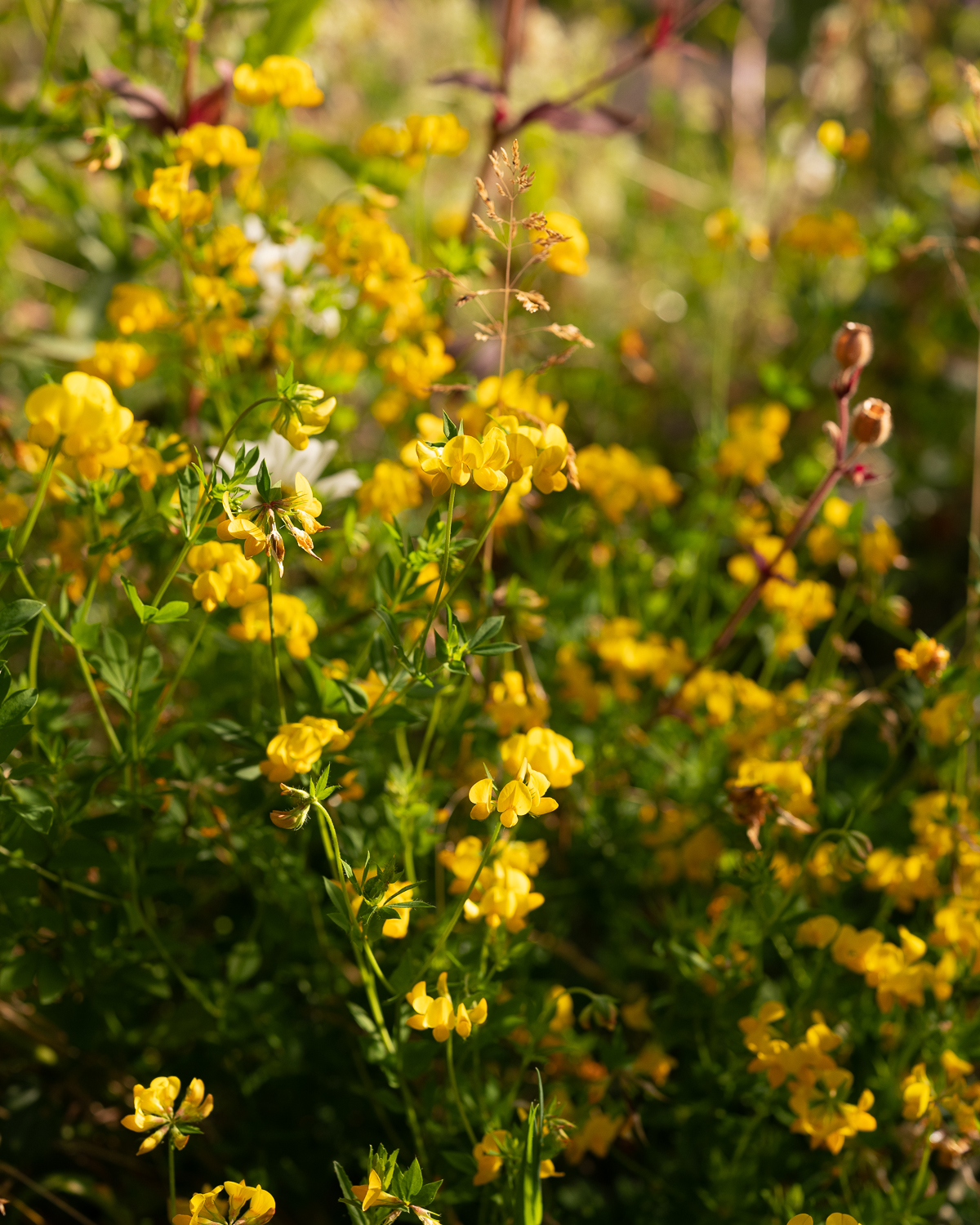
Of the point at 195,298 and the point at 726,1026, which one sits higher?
the point at 195,298

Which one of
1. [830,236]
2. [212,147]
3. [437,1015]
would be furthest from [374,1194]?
[830,236]

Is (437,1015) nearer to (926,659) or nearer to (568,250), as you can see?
(926,659)

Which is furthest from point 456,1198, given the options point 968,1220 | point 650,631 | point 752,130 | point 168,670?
point 752,130

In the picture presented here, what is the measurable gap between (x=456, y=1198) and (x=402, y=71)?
115 inches

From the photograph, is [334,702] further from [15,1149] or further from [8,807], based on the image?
[15,1149]

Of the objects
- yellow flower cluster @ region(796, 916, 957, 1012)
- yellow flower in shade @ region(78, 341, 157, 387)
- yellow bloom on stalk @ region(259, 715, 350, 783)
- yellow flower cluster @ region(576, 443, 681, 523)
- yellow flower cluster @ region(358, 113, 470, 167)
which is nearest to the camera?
yellow bloom on stalk @ region(259, 715, 350, 783)

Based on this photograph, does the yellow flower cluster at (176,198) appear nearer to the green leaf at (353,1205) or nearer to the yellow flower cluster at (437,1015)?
the yellow flower cluster at (437,1015)

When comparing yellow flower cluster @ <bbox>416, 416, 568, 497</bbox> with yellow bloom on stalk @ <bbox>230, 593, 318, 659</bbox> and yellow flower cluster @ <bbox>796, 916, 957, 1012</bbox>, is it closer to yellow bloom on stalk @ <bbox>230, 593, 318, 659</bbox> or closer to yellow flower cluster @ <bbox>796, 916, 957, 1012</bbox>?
yellow bloom on stalk @ <bbox>230, 593, 318, 659</bbox>

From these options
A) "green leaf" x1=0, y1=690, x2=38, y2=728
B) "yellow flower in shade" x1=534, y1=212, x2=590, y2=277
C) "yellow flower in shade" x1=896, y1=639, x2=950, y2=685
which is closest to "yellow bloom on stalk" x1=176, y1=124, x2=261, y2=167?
"yellow flower in shade" x1=534, y1=212, x2=590, y2=277

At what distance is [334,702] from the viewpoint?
3.27 ft

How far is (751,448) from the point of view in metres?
1.51

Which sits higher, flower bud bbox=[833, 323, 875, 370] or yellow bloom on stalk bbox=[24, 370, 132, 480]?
flower bud bbox=[833, 323, 875, 370]

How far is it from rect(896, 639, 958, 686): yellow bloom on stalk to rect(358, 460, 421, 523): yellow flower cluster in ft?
1.85

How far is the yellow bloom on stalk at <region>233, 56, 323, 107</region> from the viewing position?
1213mm
